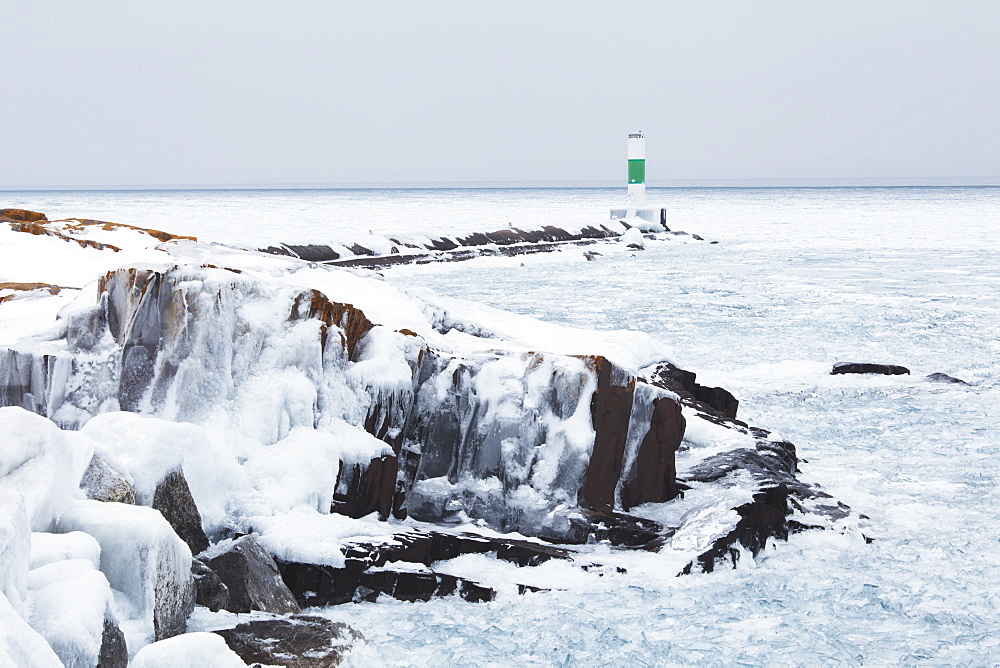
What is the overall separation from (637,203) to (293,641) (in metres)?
46.8

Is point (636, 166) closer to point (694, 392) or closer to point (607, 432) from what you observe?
point (694, 392)

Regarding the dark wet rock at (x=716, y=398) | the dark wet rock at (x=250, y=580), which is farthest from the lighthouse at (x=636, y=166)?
the dark wet rock at (x=250, y=580)

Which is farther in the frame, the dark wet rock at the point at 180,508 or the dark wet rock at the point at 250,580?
the dark wet rock at the point at 180,508

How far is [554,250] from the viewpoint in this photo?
38.9m

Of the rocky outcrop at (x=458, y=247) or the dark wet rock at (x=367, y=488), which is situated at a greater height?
the rocky outcrop at (x=458, y=247)

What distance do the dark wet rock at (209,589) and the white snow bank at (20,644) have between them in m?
1.83

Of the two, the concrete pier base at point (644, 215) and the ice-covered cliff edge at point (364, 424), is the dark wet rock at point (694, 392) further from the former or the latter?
the concrete pier base at point (644, 215)

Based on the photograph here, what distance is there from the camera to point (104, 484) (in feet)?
16.9

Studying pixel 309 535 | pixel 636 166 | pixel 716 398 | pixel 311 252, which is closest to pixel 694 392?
pixel 716 398

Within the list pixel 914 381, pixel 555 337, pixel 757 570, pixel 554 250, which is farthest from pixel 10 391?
pixel 554 250

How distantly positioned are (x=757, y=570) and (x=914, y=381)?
7.61 meters

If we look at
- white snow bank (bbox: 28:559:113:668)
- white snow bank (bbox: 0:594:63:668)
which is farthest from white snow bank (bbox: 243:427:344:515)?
white snow bank (bbox: 0:594:63:668)

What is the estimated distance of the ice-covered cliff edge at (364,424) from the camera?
6.55 m

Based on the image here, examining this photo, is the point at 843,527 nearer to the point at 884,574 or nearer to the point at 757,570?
the point at 884,574
